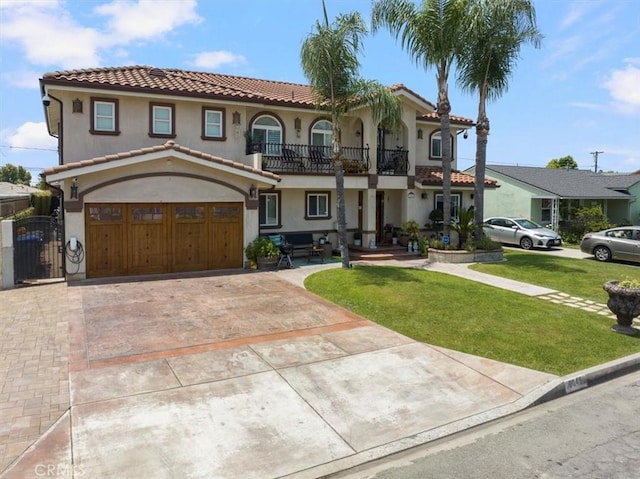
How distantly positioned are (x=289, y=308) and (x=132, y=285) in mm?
5195

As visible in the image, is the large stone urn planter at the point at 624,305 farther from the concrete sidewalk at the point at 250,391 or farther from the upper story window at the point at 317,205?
the upper story window at the point at 317,205

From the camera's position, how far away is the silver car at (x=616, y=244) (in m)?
18.4

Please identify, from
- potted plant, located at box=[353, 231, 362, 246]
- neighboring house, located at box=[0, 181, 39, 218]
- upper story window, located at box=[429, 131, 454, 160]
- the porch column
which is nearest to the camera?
the porch column

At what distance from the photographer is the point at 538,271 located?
1597cm

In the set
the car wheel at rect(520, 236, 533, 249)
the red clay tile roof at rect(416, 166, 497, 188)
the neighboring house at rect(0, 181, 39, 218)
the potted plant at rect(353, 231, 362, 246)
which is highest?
the red clay tile roof at rect(416, 166, 497, 188)

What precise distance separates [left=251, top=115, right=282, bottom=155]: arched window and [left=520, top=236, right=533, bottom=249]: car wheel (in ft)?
45.3

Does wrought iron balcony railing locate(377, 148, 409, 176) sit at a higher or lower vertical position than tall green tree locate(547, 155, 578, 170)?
lower

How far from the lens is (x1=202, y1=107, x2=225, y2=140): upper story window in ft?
56.0

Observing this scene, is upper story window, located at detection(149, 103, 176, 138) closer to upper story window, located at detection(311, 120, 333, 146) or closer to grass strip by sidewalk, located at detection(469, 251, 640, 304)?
upper story window, located at detection(311, 120, 333, 146)

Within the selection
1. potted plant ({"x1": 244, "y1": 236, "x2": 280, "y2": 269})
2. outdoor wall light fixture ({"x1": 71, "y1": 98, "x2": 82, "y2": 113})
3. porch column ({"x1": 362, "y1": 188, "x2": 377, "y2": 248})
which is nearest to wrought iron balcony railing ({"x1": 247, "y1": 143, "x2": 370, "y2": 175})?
porch column ({"x1": 362, "y1": 188, "x2": 377, "y2": 248})

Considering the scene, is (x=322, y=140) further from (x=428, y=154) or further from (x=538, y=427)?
(x=538, y=427)

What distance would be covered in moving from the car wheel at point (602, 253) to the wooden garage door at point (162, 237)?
50.1 feet

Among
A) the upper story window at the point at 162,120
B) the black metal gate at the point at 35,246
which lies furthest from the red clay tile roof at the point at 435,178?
the black metal gate at the point at 35,246

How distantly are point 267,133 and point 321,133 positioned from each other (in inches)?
99.9
